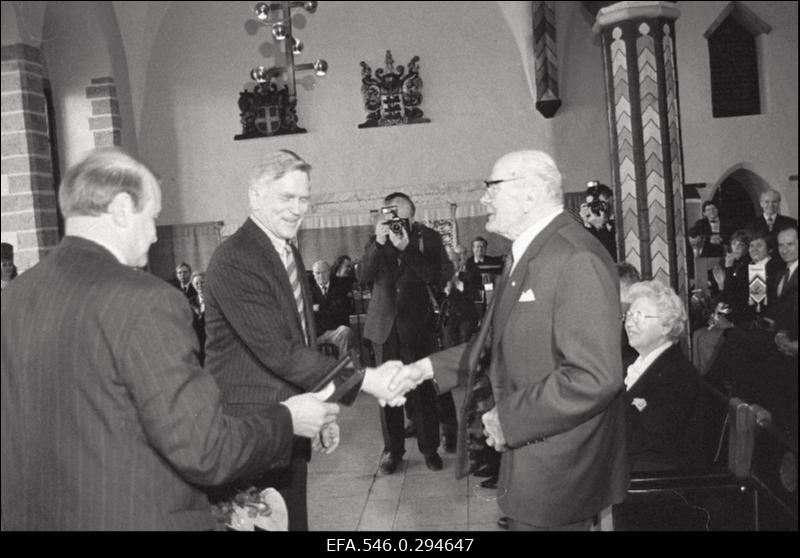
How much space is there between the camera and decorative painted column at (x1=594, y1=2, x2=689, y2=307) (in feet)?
18.6

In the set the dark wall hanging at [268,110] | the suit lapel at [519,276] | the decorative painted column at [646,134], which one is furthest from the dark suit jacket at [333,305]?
the suit lapel at [519,276]

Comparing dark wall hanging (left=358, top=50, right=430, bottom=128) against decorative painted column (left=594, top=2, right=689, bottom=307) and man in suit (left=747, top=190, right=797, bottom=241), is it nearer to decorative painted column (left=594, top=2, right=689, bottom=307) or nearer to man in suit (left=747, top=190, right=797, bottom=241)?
decorative painted column (left=594, top=2, right=689, bottom=307)

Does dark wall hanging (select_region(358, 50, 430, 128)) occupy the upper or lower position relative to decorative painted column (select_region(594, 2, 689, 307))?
upper

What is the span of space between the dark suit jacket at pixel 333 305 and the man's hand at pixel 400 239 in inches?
82.7

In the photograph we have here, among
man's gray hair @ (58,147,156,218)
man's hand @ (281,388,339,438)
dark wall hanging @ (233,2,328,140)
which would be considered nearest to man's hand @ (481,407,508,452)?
man's hand @ (281,388,339,438)

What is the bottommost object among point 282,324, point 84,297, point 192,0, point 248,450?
point 248,450

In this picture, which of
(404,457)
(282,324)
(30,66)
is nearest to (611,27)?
(404,457)

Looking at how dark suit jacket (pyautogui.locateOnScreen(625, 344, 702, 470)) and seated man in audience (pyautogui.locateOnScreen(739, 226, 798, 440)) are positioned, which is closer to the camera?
seated man in audience (pyautogui.locateOnScreen(739, 226, 798, 440))

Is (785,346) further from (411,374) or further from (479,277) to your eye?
(479,277)

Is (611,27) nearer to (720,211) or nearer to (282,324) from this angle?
(720,211)

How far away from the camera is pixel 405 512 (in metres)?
4.19

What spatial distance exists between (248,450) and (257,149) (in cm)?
991

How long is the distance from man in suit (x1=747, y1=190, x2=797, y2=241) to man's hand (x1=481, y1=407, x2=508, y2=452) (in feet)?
2.66

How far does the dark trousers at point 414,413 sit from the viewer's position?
15.6 ft
